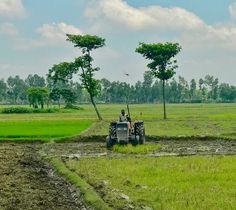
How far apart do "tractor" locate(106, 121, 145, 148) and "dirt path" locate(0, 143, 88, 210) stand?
4.66m

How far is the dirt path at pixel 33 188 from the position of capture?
12.7 meters

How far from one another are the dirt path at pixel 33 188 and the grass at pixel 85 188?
0.18m

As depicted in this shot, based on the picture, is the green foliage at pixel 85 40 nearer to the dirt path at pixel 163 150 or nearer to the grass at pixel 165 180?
the dirt path at pixel 163 150

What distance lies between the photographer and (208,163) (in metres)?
19.0

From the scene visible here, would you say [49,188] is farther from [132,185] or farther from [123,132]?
[123,132]

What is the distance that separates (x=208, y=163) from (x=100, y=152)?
7.77m

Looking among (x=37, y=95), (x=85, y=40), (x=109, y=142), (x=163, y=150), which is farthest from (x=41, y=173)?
(x=37, y=95)

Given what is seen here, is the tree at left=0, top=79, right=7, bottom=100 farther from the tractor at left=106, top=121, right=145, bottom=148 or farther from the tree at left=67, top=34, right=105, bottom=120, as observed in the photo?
the tractor at left=106, top=121, right=145, bottom=148

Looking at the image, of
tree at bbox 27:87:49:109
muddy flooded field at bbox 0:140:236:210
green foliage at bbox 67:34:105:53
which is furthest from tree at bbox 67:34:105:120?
tree at bbox 27:87:49:109

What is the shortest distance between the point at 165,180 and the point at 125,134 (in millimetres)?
11435

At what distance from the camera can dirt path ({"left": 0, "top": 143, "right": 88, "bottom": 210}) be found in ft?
41.7

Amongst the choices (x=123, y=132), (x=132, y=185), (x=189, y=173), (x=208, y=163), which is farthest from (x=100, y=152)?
(x=132, y=185)

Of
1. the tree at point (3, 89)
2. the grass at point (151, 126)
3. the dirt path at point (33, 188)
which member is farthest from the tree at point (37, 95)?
the dirt path at point (33, 188)

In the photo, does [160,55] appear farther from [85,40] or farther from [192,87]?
[192,87]
